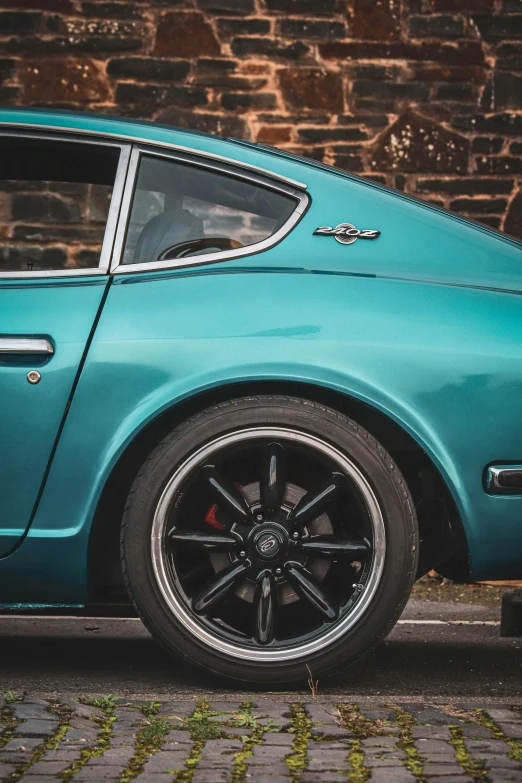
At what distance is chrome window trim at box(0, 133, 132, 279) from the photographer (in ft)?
11.9

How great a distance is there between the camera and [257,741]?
300 cm

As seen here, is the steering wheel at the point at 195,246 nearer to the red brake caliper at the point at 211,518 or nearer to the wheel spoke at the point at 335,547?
the red brake caliper at the point at 211,518

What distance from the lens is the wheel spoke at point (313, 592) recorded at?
3.54 m

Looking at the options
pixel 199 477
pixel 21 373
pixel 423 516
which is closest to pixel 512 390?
pixel 423 516

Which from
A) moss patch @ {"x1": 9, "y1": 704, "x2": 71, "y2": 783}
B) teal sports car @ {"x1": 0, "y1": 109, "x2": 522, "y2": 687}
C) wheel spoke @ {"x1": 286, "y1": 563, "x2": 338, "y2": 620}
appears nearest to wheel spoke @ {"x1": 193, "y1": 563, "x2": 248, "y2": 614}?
teal sports car @ {"x1": 0, "y1": 109, "x2": 522, "y2": 687}

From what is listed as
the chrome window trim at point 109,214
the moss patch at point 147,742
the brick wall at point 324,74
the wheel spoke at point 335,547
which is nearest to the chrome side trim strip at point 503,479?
the wheel spoke at point 335,547

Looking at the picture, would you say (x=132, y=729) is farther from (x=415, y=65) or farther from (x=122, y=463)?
(x=415, y=65)

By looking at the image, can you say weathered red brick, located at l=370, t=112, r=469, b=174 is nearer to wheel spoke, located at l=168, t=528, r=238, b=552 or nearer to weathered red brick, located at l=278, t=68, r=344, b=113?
weathered red brick, located at l=278, t=68, r=344, b=113

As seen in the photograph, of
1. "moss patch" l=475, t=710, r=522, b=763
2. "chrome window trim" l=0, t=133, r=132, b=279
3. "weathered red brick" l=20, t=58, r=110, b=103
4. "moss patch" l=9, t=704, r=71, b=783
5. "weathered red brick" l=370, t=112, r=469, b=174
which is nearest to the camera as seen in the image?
"moss patch" l=9, t=704, r=71, b=783

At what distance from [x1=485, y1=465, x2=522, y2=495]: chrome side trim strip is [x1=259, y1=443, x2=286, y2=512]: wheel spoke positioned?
601 millimetres

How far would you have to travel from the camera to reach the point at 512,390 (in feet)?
11.5

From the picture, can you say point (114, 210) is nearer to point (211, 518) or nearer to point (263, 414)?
point (263, 414)

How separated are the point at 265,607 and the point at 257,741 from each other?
0.58 meters

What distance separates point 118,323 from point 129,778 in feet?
4.46
